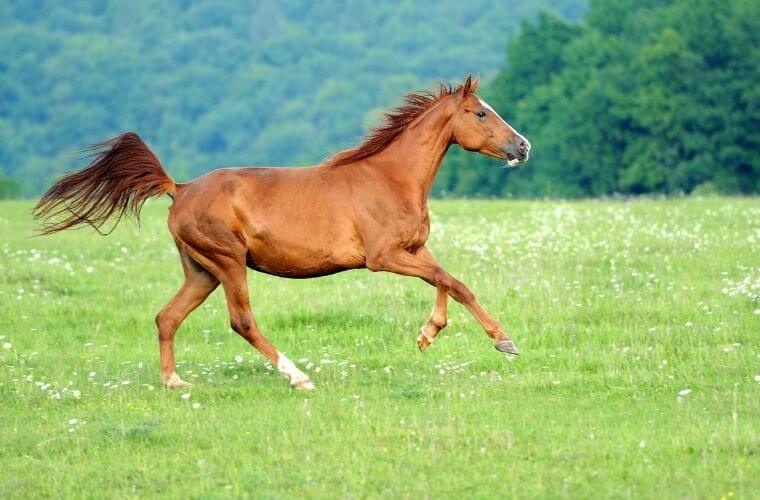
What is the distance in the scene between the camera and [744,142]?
58.6 metres

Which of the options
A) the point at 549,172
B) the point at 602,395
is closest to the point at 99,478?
the point at 602,395

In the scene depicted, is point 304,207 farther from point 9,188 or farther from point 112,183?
point 9,188

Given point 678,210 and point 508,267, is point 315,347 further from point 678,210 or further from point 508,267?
point 678,210

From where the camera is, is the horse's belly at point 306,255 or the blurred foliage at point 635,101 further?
the blurred foliage at point 635,101

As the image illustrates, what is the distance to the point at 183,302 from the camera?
39.3 feet

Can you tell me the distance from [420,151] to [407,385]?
2.41 meters

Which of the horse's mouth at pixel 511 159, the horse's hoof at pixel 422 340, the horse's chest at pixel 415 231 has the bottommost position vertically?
the horse's hoof at pixel 422 340

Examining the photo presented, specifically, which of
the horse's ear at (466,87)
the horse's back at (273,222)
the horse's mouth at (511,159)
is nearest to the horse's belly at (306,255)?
the horse's back at (273,222)

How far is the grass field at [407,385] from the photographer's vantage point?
8.34m

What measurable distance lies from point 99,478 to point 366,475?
6.11 ft

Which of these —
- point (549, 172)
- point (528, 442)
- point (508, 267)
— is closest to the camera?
point (528, 442)

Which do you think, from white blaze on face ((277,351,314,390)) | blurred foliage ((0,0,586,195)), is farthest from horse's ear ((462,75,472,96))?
blurred foliage ((0,0,586,195))

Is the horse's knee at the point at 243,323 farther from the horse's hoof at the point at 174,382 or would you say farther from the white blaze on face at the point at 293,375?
the horse's hoof at the point at 174,382

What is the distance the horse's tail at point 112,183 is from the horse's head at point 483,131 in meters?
2.85
